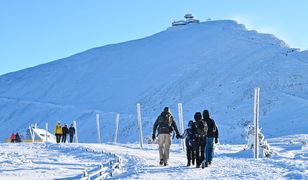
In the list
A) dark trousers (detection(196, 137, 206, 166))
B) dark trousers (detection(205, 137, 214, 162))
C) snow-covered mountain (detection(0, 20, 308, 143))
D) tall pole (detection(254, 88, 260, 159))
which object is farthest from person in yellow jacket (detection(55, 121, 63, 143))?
dark trousers (detection(196, 137, 206, 166))

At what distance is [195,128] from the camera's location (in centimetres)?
1534

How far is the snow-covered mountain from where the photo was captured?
63.0 m

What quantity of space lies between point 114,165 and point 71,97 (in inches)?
3210

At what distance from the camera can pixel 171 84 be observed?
83438 mm

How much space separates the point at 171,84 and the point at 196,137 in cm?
6812

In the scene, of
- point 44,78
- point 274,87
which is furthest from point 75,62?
point 274,87

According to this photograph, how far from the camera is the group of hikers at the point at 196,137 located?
50.3ft

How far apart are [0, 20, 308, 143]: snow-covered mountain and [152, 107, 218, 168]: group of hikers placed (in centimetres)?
3465

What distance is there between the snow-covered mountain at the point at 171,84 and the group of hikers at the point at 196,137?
34.7m

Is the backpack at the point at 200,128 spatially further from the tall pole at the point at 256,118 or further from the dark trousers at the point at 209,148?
the tall pole at the point at 256,118

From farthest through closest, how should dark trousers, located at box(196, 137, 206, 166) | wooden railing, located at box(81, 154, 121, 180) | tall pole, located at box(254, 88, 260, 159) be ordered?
tall pole, located at box(254, 88, 260, 159)
dark trousers, located at box(196, 137, 206, 166)
wooden railing, located at box(81, 154, 121, 180)

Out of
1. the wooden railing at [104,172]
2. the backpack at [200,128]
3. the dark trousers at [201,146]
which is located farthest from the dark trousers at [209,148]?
the wooden railing at [104,172]

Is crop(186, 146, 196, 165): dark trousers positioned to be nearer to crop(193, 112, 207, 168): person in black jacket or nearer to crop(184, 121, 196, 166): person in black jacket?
crop(184, 121, 196, 166): person in black jacket

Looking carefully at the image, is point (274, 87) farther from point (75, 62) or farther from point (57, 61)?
point (57, 61)
